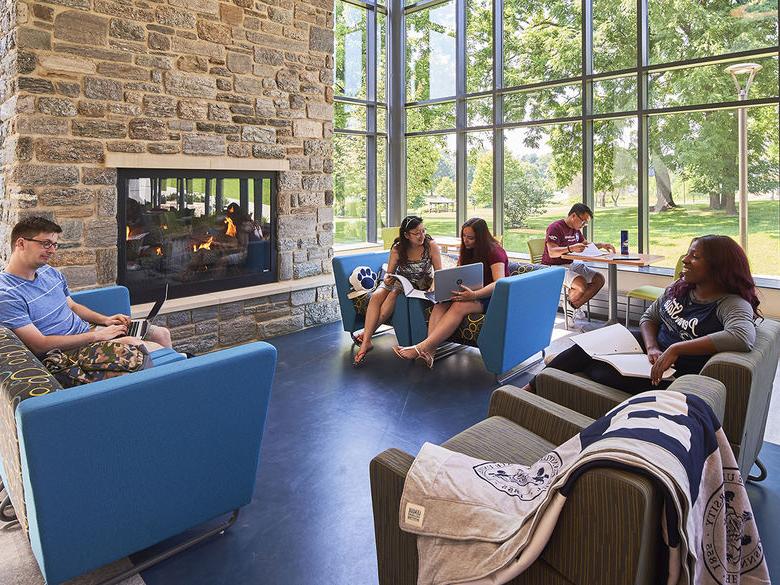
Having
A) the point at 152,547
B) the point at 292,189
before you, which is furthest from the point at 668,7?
the point at 152,547

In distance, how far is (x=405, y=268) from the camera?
4699mm

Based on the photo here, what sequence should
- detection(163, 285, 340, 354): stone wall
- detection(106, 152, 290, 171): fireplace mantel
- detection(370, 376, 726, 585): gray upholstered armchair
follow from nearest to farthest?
detection(370, 376, 726, 585): gray upholstered armchair
detection(106, 152, 290, 171): fireplace mantel
detection(163, 285, 340, 354): stone wall

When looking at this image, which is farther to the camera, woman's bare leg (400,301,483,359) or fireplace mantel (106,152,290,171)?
fireplace mantel (106,152,290,171)

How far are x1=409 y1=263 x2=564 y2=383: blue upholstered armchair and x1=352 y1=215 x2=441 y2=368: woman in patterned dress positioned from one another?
0.79ft

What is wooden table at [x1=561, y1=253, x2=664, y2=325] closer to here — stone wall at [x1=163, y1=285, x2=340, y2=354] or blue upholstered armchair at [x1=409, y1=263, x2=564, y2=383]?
blue upholstered armchair at [x1=409, y1=263, x2=564, y2=383]

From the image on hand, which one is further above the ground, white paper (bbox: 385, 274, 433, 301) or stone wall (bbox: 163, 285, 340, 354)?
white paper (bbox: 385, 274, 433, 301)

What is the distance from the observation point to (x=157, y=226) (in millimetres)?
4641

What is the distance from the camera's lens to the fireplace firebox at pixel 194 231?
450cm

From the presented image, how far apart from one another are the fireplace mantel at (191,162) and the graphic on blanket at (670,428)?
4.02 metres

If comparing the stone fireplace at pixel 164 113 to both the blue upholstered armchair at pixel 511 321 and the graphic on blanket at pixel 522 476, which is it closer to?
the blue upholstered armchair at pixel 511 321

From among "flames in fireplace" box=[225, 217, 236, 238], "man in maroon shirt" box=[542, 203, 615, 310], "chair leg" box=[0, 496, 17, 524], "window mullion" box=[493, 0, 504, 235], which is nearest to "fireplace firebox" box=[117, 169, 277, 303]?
"flames in fireplace" box=[225, 217, 236, 238]

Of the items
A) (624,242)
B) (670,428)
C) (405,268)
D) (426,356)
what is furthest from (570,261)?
(670,428)

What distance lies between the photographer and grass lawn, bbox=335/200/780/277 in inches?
213

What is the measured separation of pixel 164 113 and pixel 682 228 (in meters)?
5.00
